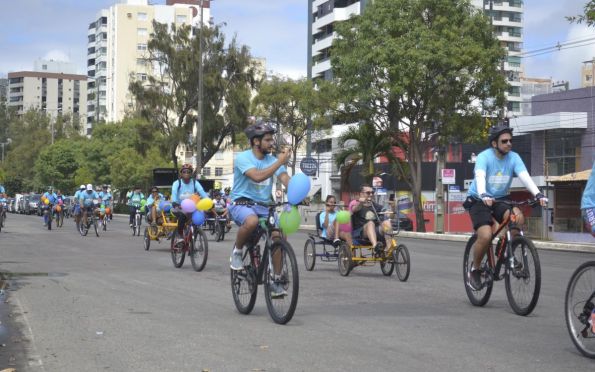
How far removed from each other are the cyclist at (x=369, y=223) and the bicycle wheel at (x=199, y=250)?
2.65 metres

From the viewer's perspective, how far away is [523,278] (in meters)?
9.32

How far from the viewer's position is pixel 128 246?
23234mm

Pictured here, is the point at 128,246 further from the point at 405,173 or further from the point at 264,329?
the point at 405,173

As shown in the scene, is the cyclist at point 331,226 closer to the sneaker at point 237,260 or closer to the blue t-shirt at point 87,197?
the sneaker at point 237,260

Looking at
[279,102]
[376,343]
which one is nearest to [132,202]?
[376,343]

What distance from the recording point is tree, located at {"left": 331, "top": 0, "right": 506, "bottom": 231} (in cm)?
3644

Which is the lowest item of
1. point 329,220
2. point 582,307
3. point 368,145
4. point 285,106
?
point 582,307

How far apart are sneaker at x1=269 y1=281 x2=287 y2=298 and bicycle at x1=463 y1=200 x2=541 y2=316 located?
252 cm

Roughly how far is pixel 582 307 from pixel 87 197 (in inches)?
1015

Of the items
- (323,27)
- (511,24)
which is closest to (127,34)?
(323,27)

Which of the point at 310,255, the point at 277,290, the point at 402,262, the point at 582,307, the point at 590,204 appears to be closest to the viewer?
the point at 590,204

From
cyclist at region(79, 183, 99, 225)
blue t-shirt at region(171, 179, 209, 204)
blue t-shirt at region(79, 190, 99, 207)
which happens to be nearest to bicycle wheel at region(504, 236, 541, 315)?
blue t-shirt at region(171, 179, 209, 204)

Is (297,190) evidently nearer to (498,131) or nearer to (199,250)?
(498,131)

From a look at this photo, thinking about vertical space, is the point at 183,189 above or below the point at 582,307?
above
